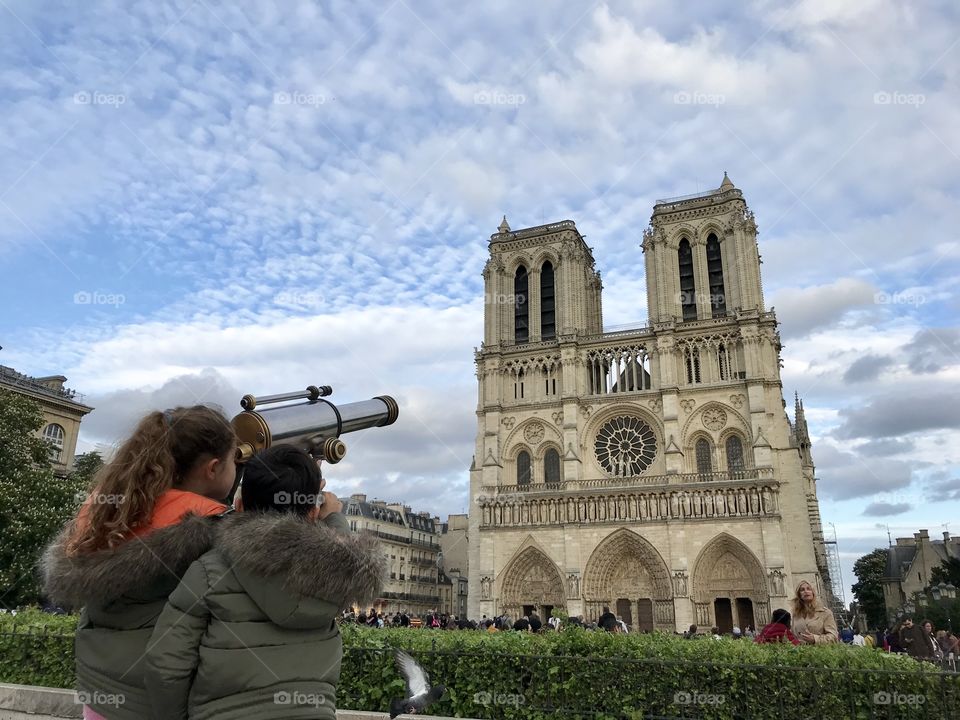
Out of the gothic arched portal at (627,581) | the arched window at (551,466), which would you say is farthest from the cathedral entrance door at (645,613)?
the arched window at (551,466)

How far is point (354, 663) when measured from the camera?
25.5ft

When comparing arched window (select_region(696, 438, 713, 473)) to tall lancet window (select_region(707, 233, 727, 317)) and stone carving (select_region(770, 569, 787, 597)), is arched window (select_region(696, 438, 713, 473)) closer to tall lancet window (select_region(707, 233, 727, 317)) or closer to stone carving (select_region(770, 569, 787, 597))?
stone carving (select_region(770, 569, 787, 597))

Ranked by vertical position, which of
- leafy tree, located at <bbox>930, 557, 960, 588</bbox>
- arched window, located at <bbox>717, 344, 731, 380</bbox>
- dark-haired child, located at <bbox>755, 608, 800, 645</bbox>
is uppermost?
arched window, located at <bbox>717, 344, 731, 380</bbox>

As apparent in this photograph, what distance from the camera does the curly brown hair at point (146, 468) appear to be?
2607 millimetres

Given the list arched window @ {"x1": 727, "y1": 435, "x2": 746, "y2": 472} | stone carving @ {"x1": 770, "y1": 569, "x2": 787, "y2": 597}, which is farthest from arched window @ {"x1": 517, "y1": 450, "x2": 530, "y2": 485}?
stone carving @ {"x1": 770, "y1": 569, "x2": 787, "y2": 597}

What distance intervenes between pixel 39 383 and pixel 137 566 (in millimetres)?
36104

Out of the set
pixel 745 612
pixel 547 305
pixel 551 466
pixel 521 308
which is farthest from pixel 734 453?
pixel 521 308

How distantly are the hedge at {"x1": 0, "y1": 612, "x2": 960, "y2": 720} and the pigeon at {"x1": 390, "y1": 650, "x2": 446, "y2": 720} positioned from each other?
3875 mm

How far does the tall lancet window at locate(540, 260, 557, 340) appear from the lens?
42594 millimetres

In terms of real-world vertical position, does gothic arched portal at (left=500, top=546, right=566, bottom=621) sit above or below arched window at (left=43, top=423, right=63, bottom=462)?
below

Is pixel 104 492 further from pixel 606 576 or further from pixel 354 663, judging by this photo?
pixel 606 576

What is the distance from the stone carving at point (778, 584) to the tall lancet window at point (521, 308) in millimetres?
18610

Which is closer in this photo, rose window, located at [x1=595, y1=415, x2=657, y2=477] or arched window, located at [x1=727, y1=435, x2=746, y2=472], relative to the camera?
arched window, located at [x1=727, y1=435, x2=746, y2=472]

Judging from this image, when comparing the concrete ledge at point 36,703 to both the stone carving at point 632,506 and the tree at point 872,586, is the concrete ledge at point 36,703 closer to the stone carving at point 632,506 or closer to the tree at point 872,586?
the stone carving at point 632,506
